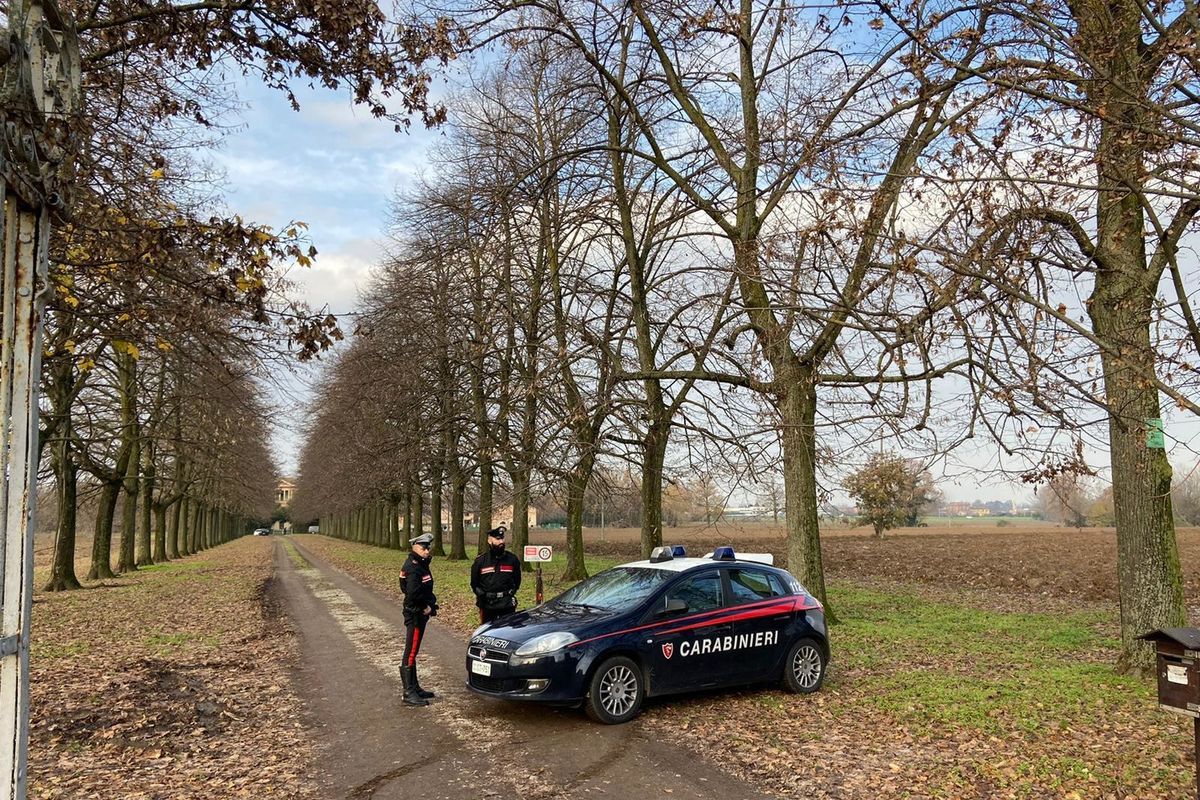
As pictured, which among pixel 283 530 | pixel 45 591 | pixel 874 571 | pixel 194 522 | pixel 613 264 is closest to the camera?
pixel 613 264

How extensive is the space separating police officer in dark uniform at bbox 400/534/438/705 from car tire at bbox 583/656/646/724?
2133 mm

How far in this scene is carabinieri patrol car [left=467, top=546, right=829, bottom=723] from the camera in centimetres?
796

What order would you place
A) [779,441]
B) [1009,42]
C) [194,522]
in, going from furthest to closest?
[194,522], [779,441], [1009,42]

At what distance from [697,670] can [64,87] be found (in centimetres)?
734

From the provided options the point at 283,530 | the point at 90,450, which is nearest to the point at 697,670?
the point at 90,450

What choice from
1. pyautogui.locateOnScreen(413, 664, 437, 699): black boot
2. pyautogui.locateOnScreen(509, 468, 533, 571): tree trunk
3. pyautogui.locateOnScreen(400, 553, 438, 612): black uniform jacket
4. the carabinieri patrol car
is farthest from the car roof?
pyautogui.locateOnScreen(509, 468, 533, 571): tree trunk

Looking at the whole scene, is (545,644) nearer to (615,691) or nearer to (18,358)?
(615,691)

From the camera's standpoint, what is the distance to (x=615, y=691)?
808 centimetres

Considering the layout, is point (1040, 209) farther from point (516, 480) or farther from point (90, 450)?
point (90, 450)

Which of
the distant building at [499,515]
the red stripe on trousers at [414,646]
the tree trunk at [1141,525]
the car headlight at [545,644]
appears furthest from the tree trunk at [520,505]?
the tree trunk at [1141,525]

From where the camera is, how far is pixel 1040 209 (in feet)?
23.2

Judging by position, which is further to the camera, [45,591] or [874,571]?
[874,571]

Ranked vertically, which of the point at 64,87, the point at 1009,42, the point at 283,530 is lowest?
the point at 283,530

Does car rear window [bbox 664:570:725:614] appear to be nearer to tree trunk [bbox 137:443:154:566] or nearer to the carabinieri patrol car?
the carabinieri patrol car
